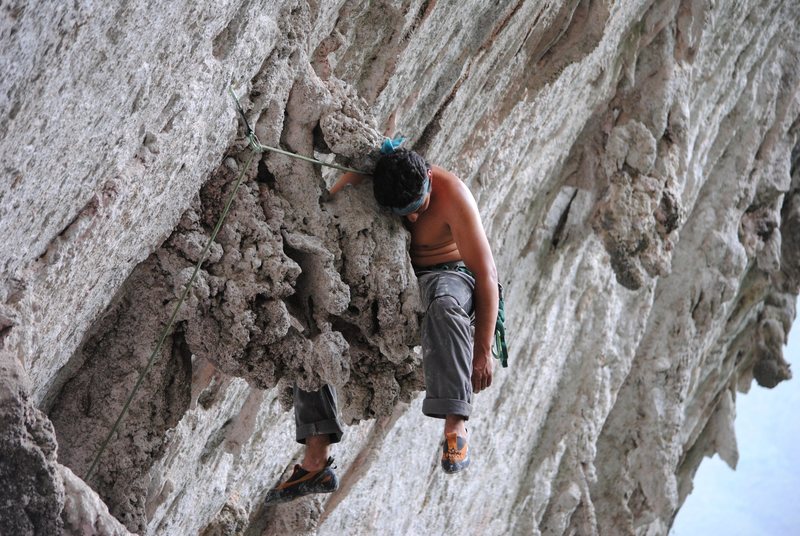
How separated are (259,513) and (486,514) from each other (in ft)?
12.3

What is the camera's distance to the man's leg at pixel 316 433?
486 centimetres

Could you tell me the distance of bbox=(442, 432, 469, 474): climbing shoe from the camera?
14.7ft

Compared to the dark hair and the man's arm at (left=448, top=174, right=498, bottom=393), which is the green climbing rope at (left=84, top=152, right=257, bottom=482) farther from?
the man's arm at (left=448, top=174, right=498, bottom=393)

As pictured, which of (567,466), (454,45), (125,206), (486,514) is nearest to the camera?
(125,206)

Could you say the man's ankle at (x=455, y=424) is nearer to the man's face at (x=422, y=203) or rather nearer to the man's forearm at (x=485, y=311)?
the man's forearm at (x=485, y=311)

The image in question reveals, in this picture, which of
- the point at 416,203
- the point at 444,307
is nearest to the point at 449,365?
the point at 444,307

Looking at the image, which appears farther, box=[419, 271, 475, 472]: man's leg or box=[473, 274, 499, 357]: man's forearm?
box=[473, 274, 499, 357]: man's forearm

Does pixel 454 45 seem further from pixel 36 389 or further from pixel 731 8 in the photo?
pixel 731 8

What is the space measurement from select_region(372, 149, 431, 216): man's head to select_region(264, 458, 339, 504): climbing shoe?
1223 mm

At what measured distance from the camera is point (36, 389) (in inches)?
158

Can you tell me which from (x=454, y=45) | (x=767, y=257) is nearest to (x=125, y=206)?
(x=454, y=45)

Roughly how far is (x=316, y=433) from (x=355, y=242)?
90 centimetres

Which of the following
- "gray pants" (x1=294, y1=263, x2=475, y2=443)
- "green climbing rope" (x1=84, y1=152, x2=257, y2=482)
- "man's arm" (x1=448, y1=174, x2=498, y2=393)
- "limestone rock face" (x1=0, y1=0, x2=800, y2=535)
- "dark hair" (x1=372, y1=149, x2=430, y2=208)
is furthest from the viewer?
"man's arm" (x1=448, y1=174, x2=498, y2=393)

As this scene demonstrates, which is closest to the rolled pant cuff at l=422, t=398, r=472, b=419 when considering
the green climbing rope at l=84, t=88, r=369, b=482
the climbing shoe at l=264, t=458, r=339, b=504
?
the climbing shoe at l=264, t=458, r=339, b=504
